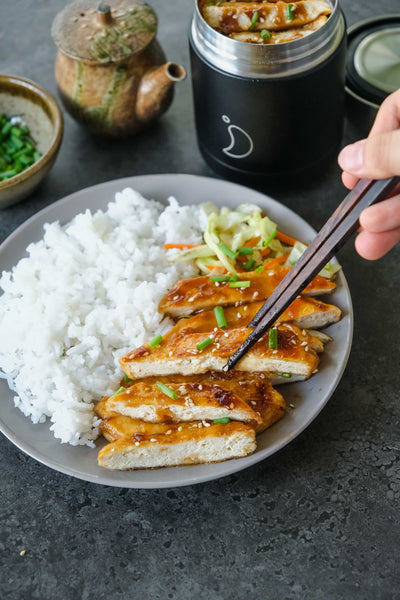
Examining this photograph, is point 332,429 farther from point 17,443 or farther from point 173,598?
point 17,443

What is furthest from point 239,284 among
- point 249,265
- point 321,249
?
point 321,249

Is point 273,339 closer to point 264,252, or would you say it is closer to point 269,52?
point 264,252

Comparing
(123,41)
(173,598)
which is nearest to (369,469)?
(173,598)

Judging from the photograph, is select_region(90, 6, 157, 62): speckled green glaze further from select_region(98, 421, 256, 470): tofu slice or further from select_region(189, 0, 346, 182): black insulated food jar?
select_region(98, 421, 256, 470): tofu slice

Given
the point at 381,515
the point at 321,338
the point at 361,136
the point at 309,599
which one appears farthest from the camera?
the point at 361,136

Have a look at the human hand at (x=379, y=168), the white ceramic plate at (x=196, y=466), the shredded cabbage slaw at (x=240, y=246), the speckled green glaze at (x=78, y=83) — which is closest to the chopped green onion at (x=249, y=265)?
the shredded cabbage slaw at (x=240, y=246)

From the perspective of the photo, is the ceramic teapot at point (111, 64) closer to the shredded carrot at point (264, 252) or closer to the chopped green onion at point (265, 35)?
the chopped green onion at point (265, 35)

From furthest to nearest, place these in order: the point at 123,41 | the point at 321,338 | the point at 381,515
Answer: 1. the point at 123,41
2. the point at 321,338
3. the point at 381,515
